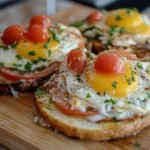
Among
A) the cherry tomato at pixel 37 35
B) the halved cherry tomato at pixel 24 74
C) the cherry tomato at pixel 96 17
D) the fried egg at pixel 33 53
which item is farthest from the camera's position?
the cherry tomato at pixel 96 17

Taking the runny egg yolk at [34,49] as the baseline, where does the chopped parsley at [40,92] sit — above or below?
below

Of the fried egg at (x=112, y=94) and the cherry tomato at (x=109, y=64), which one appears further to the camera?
the cherry tomato at (x=109, y=64)

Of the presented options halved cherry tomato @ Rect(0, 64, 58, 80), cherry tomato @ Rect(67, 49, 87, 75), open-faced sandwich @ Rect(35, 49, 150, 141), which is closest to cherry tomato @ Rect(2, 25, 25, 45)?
halved cherry tomato @ Rect(0, 64, 58, 80)

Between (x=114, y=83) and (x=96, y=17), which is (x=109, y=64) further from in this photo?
(x=96, y=17)

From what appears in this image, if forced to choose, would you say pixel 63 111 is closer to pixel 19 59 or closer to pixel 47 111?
pixel 47 111

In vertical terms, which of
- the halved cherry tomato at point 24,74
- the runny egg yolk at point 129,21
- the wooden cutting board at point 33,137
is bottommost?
the wooden cutting board at point 33,137

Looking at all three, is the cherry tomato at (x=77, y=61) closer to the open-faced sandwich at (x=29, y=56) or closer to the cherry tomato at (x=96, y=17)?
the open-faced sandwich at (x=29, y=56)

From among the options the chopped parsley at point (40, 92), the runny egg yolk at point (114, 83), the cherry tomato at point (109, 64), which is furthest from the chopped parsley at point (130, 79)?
the chopped parsley at point (40, 92)

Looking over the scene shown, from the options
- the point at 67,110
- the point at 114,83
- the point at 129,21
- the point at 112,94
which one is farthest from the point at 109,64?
the point at 129,21
